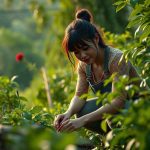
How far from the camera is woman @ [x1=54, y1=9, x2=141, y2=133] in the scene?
367 centimetres

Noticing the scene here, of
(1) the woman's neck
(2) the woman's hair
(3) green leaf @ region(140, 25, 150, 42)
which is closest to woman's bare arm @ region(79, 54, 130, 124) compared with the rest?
(1) the woman's neck

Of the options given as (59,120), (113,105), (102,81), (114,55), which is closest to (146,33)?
(113,105)

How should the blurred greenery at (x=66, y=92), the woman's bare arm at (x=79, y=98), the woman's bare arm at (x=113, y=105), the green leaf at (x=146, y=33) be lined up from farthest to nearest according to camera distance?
the woman's bare arm at (x=79, y=98), the woman's bare arm at (x=113, y=105), the green leaf at (x=146, y=33), the blurred greenery at (x=66, y=92)

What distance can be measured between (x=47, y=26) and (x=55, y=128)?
50.1 ft

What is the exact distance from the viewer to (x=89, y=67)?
4.08m

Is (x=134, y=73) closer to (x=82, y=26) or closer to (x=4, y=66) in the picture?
(x=82, y=26)

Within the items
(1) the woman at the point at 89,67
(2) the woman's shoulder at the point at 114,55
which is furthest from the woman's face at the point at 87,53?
(2) the woman's shoulder at the point at 114,55

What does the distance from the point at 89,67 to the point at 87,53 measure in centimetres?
38

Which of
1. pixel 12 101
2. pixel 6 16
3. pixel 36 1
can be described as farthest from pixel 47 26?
pixel 6 16

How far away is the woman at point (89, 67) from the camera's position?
12.0 feet

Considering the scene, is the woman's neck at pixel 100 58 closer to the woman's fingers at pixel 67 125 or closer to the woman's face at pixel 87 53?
the woman's face at pixel 87 53

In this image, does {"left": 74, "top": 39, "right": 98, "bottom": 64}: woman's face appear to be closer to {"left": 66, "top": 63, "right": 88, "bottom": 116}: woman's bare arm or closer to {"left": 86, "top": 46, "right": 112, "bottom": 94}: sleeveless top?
{"left": 86, "top": 46, "right": 112, "bottom": 94}: sleeveless top

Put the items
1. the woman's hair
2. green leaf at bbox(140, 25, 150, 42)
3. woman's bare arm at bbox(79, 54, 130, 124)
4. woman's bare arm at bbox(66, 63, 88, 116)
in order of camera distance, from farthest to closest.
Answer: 1. woman's bare arm at bbox(66, 63, 88, 116)
2. the woman's hair
3. woman's bare arm at bbox(79, 54, 130, 124)
4. green leaf at bbox(140, 25, 150, 42)

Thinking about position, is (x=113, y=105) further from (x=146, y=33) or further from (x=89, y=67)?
(x=89, y=67)
